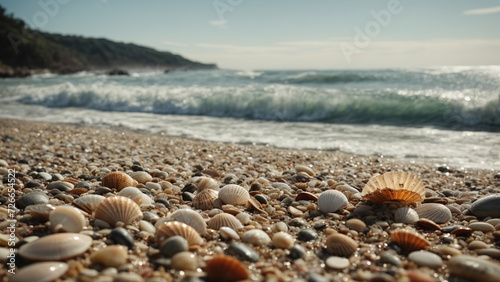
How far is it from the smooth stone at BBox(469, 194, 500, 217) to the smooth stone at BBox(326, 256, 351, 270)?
1389 millimetres

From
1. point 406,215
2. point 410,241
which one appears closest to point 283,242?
point 410,241

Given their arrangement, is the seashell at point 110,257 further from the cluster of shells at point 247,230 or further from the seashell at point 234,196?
the seashell at point 234,196

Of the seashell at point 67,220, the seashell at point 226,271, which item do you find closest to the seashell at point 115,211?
the seashell at point 67,220

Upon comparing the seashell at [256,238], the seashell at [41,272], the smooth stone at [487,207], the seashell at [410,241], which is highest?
the smooth stone at [487,207]

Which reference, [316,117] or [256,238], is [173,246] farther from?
[316,117]

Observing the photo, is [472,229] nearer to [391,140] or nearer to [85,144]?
[391,140]

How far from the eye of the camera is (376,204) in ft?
8.43

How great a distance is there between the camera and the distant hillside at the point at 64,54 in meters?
44.3

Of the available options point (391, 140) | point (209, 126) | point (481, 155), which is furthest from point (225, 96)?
point (481, 155)

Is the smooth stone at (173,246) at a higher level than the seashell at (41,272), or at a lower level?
higher

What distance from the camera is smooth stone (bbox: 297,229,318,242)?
6.72 ft

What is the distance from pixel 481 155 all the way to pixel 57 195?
19.7 feet

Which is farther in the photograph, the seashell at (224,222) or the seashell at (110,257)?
the seashell at (224,222)

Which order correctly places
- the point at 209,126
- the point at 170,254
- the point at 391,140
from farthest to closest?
the point at 209,126 < the point at 391,140 < the point at 170,254
